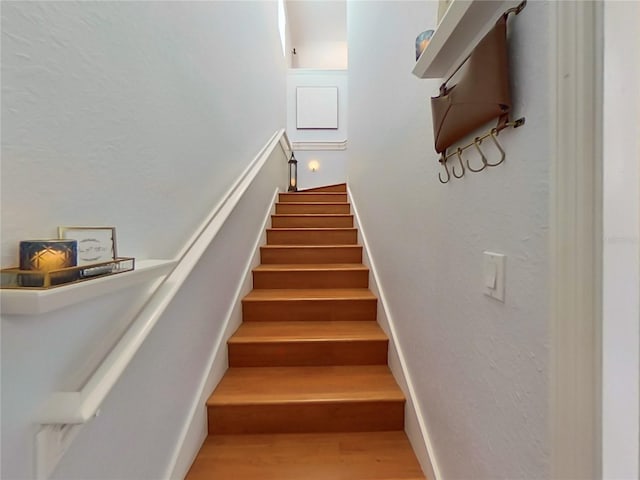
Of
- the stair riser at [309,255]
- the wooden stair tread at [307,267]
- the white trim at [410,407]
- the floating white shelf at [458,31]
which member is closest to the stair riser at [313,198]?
the stair riser at [309,255]

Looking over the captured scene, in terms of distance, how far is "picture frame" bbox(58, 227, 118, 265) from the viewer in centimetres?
62

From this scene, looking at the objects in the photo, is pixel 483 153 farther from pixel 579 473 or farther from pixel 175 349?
pixel 175 349

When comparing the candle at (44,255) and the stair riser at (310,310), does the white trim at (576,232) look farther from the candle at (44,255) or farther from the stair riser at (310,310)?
the stair riser at (310,310)

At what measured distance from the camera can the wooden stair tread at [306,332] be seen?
164cm

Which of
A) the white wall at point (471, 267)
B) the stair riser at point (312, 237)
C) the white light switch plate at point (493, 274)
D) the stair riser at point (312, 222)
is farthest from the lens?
the stair riser at point (312, 222)

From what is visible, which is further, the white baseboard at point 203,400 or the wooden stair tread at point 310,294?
the wooden stair tread at point 310,294

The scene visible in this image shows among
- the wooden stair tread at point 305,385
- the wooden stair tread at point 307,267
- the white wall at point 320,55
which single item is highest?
the white wall at point 320,55

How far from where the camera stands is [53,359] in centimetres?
59

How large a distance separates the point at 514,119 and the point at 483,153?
0.13 metres

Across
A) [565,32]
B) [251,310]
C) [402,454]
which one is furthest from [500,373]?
[251,310]

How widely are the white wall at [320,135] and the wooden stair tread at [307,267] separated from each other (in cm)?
301

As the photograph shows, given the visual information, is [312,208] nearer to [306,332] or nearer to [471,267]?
[306,332]

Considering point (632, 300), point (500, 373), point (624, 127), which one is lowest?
point (500, 373)

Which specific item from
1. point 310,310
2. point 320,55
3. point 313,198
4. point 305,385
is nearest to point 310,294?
point 310,310
